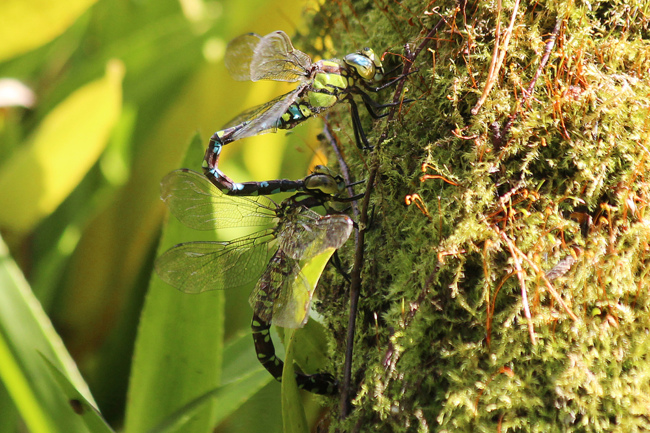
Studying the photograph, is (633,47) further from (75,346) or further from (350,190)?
(75,346)

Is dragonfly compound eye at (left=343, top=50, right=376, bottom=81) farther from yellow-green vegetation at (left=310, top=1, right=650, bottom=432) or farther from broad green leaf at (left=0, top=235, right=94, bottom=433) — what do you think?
broad green leaf at (left=0, top=235, right=94, bottom=433)

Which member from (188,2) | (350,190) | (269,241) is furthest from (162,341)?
(188,2)

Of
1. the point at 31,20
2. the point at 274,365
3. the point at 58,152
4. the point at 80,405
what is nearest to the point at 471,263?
the point at 274,365

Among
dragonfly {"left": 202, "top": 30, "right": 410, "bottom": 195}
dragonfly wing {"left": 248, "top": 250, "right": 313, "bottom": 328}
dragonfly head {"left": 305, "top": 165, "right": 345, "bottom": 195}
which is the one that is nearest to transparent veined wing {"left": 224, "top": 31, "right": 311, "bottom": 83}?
dragonfly {"left": 202, "top": 30, "right": 410, "bottom": 195}

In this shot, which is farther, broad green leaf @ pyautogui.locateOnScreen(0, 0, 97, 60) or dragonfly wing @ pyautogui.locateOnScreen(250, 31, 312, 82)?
broad green leaf @ pyautogui.locateOnScreen(0, 0, 97, 60)

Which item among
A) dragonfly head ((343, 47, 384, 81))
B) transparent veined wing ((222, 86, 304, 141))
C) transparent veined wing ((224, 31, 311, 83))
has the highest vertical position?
transparent veined wing ((224, 31, 311, 83))

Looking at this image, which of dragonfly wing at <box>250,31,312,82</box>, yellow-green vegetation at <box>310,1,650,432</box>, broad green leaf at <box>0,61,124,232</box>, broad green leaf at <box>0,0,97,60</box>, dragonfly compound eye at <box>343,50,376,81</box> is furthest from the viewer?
broad green leaf at <box>0,0,97,60</box>

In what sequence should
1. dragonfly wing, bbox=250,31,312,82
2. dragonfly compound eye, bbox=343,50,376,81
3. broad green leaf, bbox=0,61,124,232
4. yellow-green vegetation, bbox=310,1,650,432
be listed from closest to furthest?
yellow-green vegetation, bbox=310,1,650,432, dragonfly compound eye, bbox=343,50,376,81, dragonfly wing, bbox=250,31,312,82, broad green leaf, bbox=0,61,124,232

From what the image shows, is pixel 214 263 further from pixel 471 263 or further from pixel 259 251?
pixel 471 263
